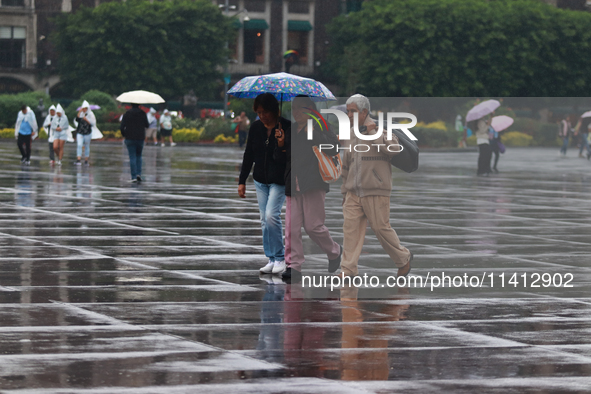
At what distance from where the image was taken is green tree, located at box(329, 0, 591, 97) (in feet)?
211

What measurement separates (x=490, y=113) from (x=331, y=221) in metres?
12.8

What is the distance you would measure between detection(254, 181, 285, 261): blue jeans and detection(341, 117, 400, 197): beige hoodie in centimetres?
89

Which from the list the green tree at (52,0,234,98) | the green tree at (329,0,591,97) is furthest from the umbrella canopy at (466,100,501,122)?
the green tree at (52,0,234,98)

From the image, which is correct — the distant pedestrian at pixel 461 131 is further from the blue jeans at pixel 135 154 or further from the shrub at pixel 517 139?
the blue jeans at pixel 135 154

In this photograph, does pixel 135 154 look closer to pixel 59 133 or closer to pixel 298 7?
pixel 59 133

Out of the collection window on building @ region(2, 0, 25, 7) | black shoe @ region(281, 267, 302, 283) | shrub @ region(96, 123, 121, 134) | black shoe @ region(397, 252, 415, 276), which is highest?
window on building @ region(2, 0, 25, 7)

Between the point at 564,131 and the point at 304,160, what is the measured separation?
16.3 meters

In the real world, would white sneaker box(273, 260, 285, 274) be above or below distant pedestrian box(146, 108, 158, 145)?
below

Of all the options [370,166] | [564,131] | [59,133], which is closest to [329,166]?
[370,166]

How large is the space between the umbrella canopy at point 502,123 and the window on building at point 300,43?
50921 millimetres

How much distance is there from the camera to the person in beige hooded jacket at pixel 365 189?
31.8 ft

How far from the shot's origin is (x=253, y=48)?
77000 millimetres

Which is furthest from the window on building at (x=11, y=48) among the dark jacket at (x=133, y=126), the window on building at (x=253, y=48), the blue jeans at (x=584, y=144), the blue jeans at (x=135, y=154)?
the blue jeans at (x=584, y=144)

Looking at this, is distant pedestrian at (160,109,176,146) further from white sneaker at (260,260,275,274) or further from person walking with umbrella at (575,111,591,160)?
white sneaker at (260,260,275,274)
